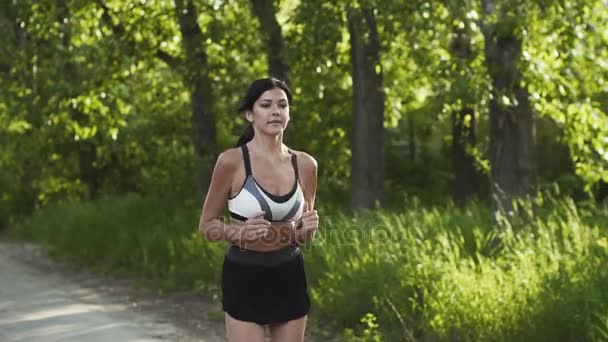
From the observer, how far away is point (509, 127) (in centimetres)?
1223

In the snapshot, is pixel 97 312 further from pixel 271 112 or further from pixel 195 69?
pixel 271 112

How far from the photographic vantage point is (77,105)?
17047 mm

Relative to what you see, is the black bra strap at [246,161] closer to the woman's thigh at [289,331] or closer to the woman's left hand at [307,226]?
the woman's left hand at [307,226]

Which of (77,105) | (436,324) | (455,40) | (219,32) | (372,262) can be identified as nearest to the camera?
(436,324)

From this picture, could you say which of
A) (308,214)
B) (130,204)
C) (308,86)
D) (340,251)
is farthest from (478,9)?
(130,204)

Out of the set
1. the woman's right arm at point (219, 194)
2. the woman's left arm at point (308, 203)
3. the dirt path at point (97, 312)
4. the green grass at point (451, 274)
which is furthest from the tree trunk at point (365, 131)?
the woman's right arm at point (219, 194)

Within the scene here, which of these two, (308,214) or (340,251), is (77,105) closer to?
(340,251)

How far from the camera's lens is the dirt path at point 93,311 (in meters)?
10.7

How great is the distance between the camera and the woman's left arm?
5.36m

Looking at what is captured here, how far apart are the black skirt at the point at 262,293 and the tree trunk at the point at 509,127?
683 cm

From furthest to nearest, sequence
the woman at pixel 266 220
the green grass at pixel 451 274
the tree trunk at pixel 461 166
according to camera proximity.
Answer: the tree trunk at pixel 461 166
the green grass at pixel 451 274
the woman at pixel 266 220

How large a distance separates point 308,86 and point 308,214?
1280 centimetres

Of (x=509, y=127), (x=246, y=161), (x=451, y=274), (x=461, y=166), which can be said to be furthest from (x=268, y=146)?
(x=461, y=166)

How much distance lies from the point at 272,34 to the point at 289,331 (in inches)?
422
